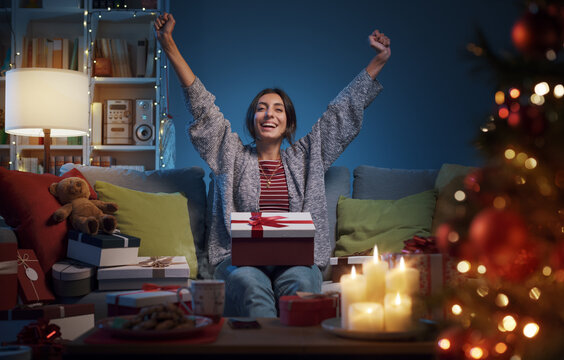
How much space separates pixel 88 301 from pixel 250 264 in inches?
22.5

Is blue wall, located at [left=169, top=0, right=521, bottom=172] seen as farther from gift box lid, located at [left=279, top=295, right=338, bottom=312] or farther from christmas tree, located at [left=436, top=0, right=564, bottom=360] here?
christmas tree, located at [left=436, top=0, right=564, bottom=360]

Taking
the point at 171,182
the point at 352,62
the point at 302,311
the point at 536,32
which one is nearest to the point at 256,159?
the point at 171,182

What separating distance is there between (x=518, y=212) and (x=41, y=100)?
2531mm

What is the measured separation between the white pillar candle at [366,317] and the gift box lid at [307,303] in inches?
6.7

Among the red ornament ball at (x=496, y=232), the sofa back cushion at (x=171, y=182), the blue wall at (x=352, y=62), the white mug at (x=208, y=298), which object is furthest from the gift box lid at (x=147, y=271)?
the blue wall at (x=352, y=62)

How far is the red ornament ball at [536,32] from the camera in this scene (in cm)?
61

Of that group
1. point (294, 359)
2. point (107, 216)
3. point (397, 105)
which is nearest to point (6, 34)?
point (107, 216)

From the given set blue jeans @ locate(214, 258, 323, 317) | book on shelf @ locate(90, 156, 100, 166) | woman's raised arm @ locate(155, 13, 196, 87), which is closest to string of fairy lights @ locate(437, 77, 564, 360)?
blue jeans @ locate(214, 258, 323, 317)

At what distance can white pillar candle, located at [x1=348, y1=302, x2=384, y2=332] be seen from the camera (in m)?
1.06

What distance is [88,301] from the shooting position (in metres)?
1.97

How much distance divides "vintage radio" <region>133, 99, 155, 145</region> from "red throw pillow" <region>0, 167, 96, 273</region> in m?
1.86

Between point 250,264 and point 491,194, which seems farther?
point 250,264

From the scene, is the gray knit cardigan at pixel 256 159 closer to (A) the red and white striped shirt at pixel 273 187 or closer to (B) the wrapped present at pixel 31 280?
(A) the red and white striped shirt at pixel 273 187

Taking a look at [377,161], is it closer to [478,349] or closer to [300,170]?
[300,170]
